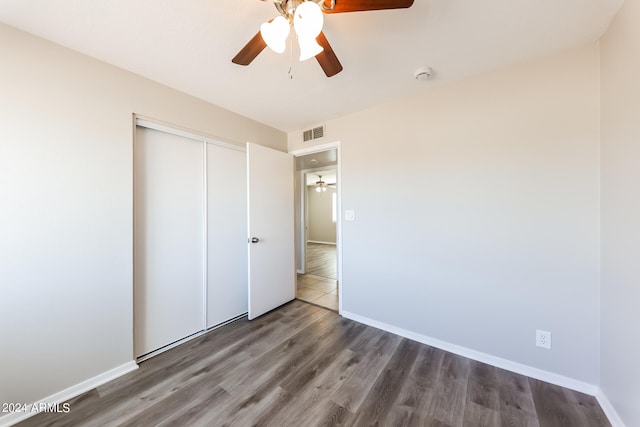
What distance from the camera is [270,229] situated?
2820 millimetres

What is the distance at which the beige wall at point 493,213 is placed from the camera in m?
1.56

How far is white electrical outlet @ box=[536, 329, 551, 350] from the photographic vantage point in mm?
1659

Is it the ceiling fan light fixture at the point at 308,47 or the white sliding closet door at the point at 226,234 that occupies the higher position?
the ceiling fan light fixture at the point at 308,47

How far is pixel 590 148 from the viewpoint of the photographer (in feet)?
4.99

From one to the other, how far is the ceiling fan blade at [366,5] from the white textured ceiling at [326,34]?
367 mm

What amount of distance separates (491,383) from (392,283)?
1002 millimetres

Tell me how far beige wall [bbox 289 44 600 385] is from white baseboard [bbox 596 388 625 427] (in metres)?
0.08

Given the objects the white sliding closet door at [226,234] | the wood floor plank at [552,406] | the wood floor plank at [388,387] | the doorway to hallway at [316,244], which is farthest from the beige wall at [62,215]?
the wood floor plank at [552,406]

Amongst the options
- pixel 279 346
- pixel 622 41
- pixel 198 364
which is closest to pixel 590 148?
pixel 622 41

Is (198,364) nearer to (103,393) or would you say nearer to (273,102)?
(103,393)

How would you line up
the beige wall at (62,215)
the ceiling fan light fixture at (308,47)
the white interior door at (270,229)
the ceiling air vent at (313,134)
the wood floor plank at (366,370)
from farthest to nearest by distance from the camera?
the ceiling air vent at (313,134) → the white interior door at (270,229) → the wood floor plank at (366,370) → the beige wall at (62,215) → the ceiling fan light fixture at (308,47)

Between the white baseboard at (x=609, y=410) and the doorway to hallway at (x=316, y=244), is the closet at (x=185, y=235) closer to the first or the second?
the doorway to hallway at (x=316, y=244)

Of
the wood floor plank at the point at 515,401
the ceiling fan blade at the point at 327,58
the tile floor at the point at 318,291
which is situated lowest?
the wood floor plank at the point at 515,401

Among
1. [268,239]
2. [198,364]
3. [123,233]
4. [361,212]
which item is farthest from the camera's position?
[268,239]
